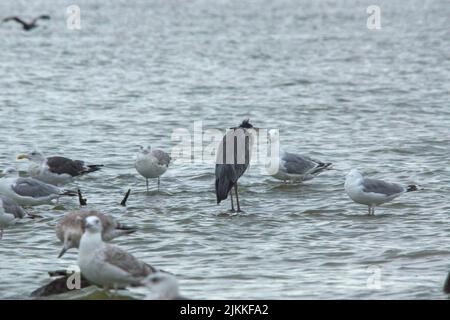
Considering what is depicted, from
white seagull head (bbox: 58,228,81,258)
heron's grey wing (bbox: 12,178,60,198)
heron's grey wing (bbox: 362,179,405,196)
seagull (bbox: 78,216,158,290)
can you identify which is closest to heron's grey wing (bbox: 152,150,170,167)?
heron's grey wing (bbox: 12,178,60,198)

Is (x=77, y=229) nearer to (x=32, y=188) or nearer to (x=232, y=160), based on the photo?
(x=32, y=188)

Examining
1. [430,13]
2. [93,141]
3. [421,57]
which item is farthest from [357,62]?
[430,13]

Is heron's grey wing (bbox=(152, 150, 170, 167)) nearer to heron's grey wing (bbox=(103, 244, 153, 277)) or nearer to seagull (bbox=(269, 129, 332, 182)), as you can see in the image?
seagull (bbox=(269, 129, 332, 182))

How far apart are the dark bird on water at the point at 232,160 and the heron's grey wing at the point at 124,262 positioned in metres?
5.25

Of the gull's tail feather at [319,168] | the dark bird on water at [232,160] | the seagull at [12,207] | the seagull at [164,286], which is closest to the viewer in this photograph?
the seagull at [164,286]

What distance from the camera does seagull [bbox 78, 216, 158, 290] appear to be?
33.6 feet

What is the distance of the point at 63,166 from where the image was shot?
1666 centimetres

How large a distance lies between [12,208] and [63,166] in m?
2.87

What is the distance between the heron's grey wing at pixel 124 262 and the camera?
33.7 ft

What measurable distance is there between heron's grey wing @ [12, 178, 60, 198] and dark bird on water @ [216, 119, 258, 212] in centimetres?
234

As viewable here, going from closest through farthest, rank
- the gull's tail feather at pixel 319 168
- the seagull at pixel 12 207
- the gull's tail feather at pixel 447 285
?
the gull's tail feather at pixel 447 285, the seagull at pixel 12 207, the gull's tail feather at pixel 319 168

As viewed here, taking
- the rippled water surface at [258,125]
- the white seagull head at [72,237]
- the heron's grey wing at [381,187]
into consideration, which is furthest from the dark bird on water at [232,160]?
Answer: the white seagull head at [72,237]

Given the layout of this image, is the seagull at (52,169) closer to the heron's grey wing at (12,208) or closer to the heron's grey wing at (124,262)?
the heron's grey wing at (12,208)
